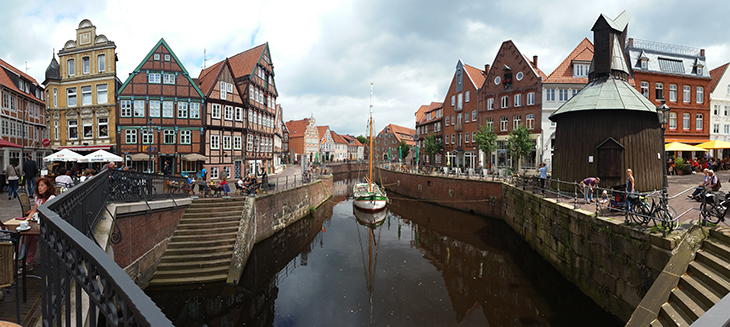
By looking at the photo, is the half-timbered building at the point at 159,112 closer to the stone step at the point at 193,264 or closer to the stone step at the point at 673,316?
the stone step at the point at 193,264

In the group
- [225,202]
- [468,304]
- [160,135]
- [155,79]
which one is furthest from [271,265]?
[155,79]

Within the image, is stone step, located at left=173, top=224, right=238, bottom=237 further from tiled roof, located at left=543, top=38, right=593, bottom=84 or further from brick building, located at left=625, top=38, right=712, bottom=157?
brick building, located at left=625, top=38, right=712, bottom=157

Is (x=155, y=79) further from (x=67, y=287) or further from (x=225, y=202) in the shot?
(x=67, y=287)

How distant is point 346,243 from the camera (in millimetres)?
17922

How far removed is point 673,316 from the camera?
627 cm

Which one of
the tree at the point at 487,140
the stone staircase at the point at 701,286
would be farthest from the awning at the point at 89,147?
the tree at the point at 487,140

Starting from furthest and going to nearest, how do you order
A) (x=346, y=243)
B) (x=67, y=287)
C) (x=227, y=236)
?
1. (x=346, y=243)
2. (x=227, y=236)
3. (x=67, y=287)

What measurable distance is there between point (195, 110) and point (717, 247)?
28.6 metres

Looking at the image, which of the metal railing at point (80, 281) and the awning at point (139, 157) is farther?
the awning at point (139, 157)

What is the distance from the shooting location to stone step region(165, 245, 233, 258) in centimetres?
1211

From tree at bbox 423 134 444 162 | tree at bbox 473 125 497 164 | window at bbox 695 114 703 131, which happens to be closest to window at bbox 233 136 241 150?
tree at bbox 473 125 497 164

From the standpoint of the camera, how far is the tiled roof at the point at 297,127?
7738 centimetres

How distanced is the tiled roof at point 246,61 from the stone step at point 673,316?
3083 centimetres

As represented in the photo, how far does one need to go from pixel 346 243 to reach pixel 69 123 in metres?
25.0
